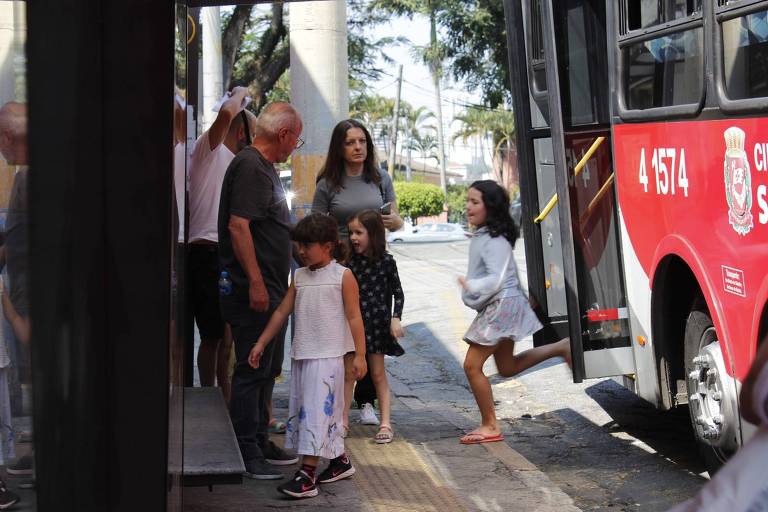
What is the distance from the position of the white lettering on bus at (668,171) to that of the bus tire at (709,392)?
1.85ft

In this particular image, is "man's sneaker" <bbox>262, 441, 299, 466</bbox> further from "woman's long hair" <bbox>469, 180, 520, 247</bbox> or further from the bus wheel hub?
the bus wheel hub

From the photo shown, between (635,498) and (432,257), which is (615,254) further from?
(432,257)

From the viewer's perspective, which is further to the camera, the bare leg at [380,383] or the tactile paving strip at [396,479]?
the bare leg at [380,383]

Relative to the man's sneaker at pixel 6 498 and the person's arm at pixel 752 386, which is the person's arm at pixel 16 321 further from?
the person's arm at pixel 752 386

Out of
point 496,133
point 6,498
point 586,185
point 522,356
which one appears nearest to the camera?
point 6,498

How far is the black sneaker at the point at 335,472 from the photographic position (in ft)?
17.6

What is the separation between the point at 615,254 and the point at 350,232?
A: 4.67 feet

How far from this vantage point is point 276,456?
5871 mm

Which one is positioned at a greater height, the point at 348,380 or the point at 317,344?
the point at 317,344

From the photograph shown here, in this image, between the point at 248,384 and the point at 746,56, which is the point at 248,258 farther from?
the point at 746,56

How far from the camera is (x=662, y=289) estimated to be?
5711 millimetres

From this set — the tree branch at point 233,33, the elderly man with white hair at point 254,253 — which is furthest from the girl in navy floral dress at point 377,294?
the tree branch at point 233,33

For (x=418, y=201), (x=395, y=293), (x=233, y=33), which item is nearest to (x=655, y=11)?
(x=395, y=293)

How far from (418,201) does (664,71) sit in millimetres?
48540
